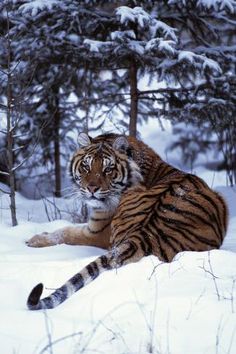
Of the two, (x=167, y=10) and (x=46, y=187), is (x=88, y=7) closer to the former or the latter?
(x=167, y=10)

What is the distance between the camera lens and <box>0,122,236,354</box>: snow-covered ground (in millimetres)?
3609

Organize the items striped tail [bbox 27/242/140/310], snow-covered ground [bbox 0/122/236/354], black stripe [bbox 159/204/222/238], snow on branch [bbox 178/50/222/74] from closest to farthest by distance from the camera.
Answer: snow-covered ground [bbox 0/122/236/354] → striped tail [bbox 27/242/140/310] → black stripe [bbox 159/204/222/238] → snow on branch [bbox 178/50/222/74]

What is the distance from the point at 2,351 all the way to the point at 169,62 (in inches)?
216

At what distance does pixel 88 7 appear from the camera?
8.61 metres

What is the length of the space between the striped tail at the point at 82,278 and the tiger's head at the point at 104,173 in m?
1.23

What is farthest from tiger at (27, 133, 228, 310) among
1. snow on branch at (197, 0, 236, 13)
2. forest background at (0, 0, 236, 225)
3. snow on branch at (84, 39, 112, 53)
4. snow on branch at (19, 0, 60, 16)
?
snow on branch at (197, 0, 236, 13)

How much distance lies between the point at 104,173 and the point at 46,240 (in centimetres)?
89

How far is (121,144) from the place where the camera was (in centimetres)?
622

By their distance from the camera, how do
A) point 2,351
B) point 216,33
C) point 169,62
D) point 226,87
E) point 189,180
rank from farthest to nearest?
point 216,33
point 226,87
point 169,62
point 189,180
point 2,351

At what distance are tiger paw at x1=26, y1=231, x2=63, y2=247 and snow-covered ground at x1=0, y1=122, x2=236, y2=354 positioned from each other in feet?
2.89

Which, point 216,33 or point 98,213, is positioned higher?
point 216,33

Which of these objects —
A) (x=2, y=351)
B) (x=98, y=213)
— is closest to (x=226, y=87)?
(x=98, y=213)

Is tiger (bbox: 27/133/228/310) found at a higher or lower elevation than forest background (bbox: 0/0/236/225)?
lower

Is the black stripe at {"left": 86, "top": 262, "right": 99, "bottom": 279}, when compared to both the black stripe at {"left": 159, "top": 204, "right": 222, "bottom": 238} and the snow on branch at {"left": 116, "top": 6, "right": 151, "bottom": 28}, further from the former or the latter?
the snow on branch at {"left": 116, "top": 6, "right": 151, "bottom": 28}
